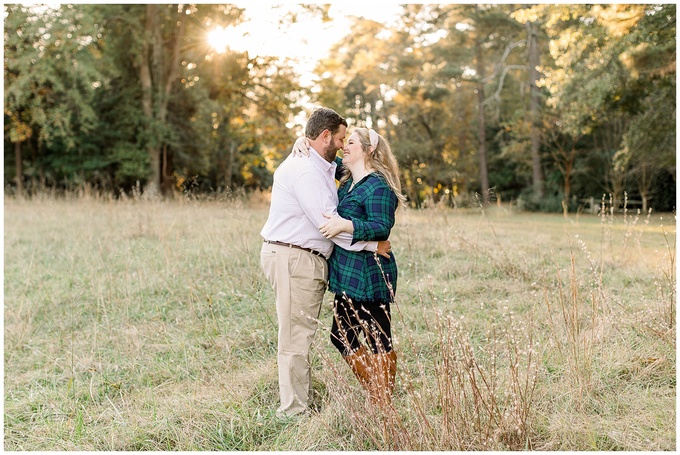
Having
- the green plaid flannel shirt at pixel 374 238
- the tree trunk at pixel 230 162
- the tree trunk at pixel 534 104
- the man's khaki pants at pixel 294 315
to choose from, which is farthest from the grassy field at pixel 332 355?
the tree trunk at pixel 230 162

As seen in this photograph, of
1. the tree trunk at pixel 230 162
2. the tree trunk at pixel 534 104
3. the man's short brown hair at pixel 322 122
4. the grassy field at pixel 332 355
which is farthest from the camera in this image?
the tree trunk at pixel 230 162

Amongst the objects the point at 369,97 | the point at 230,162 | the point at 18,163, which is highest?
the point at 369,97

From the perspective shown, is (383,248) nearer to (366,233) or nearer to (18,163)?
(366,233)

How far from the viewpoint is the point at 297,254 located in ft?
11.8

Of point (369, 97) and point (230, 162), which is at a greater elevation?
point (369, 97)

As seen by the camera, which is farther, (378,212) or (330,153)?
(330,153)

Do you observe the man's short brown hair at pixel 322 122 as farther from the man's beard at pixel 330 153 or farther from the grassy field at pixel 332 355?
the grassy field at pixel 332 355

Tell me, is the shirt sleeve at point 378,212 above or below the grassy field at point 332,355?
above

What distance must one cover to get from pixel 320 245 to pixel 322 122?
77cm

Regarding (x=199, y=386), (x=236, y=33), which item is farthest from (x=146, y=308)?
(x=236, y=33)

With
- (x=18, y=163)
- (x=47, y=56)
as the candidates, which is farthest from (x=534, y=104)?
(x=18, y=163)

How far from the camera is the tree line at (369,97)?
589 inches

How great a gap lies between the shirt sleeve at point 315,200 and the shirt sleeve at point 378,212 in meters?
0.10

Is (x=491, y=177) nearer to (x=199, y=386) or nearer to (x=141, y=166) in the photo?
(x=141, y=166)
